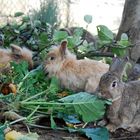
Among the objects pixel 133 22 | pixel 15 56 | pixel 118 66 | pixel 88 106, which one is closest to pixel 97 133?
pixel 88 106

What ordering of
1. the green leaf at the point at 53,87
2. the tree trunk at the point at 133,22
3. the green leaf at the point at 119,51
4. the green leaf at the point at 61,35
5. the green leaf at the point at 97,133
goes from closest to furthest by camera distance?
the green leaf at the point at 97,133
the green leaf at the point at 53,87
the green leaf at the point at 119,51
the green leaf at the point at 61,35
the tree trunk at the point at 133,22

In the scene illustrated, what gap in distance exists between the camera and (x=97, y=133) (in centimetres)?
280

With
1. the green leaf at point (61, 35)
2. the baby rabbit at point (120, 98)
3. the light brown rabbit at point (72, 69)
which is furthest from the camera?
the green leaf at point (61, 35)

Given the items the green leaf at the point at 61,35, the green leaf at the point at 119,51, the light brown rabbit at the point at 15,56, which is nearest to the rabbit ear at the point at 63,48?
the green leaf at the point at 61,35

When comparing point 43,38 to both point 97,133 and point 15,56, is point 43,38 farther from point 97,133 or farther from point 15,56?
point 97,133

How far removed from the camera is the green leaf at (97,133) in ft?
9.04

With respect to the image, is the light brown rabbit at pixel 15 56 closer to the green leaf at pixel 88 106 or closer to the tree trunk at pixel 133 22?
the green leaf at pixel 88 106

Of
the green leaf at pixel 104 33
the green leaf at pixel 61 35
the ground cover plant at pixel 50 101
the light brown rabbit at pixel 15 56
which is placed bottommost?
the ground cover plant at pixel 50 101

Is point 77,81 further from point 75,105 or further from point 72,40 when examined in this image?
point 75,105

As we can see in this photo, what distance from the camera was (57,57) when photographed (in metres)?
3.71

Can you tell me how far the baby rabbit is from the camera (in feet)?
9.50

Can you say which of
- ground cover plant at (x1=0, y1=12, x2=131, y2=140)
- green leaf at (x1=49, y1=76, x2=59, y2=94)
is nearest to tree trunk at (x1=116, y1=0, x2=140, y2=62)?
ground cover plant at (x1=0, y1=12, x2=131, y2=140)

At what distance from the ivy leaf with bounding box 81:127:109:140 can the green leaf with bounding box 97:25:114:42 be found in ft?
3.30

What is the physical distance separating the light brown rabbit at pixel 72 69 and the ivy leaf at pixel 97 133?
576 mm
